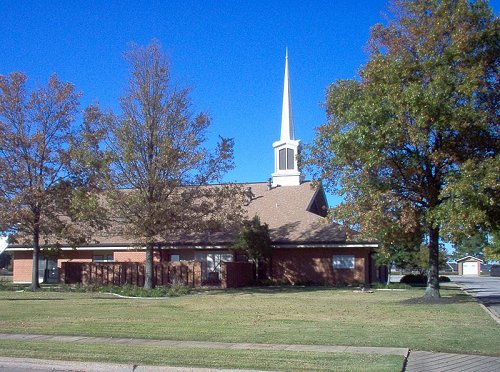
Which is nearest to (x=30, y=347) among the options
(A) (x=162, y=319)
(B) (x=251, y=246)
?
(A) (x=162, y=319)

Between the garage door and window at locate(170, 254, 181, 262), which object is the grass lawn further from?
the garage door

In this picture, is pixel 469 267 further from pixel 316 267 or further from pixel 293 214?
pixel 316 267

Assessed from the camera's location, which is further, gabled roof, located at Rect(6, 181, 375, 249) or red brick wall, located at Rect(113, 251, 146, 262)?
red brick wall, located at Rect(113, 251, 146, 262)

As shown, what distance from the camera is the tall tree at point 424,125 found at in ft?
62.8

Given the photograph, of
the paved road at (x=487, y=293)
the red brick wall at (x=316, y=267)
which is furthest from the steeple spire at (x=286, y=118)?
the paved road at (x=487, y=293)

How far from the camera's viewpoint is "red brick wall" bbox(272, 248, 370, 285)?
37500mm

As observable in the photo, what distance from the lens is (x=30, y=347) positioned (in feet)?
40.8

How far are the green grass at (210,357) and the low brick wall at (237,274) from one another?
2212cm

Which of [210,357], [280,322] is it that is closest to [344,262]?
[280,322]

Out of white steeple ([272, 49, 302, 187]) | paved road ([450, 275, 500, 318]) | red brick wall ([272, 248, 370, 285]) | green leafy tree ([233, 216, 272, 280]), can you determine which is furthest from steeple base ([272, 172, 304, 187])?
paved road ([450, 275, 500, 318])

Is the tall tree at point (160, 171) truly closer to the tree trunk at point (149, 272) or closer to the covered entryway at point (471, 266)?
the tree trunk at point (149, 272)

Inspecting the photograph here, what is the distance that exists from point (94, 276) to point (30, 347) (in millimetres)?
24823

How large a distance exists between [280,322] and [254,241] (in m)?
20.2

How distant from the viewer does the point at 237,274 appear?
36062 millimetres
